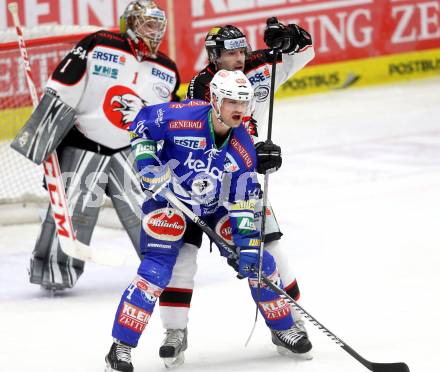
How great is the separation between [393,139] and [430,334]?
4.49 metres

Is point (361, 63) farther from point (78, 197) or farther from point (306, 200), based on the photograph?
point (78, 197)

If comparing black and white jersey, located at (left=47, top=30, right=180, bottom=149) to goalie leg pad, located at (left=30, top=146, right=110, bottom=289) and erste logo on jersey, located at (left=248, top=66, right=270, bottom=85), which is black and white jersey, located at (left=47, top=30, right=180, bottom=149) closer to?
goalie leg pad, located at (left=30, top=146, right=110, bottom=289)

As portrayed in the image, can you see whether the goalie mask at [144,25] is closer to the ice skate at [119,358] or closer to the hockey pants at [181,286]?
the hockey pants at [181,286]

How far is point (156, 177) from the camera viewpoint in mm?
4262

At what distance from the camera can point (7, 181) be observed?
7.21 meters

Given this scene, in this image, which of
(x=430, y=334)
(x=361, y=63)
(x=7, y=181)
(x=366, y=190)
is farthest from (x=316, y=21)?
(x=430, y=334)

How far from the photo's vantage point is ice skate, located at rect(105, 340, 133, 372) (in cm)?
418

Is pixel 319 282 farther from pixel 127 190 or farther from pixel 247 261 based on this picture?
pixel 247 261

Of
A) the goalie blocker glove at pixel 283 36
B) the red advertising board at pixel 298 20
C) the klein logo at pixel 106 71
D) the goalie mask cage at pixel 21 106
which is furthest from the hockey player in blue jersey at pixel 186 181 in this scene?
the red advertising board at pixel 298 20

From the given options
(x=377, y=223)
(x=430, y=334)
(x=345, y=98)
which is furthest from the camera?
(x=345, y=98)

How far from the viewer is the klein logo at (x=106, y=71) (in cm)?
547

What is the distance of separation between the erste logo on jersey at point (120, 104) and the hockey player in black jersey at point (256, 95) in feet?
2.48

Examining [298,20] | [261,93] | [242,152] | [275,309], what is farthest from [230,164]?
[298,20]

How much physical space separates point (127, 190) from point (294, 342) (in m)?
1.51
